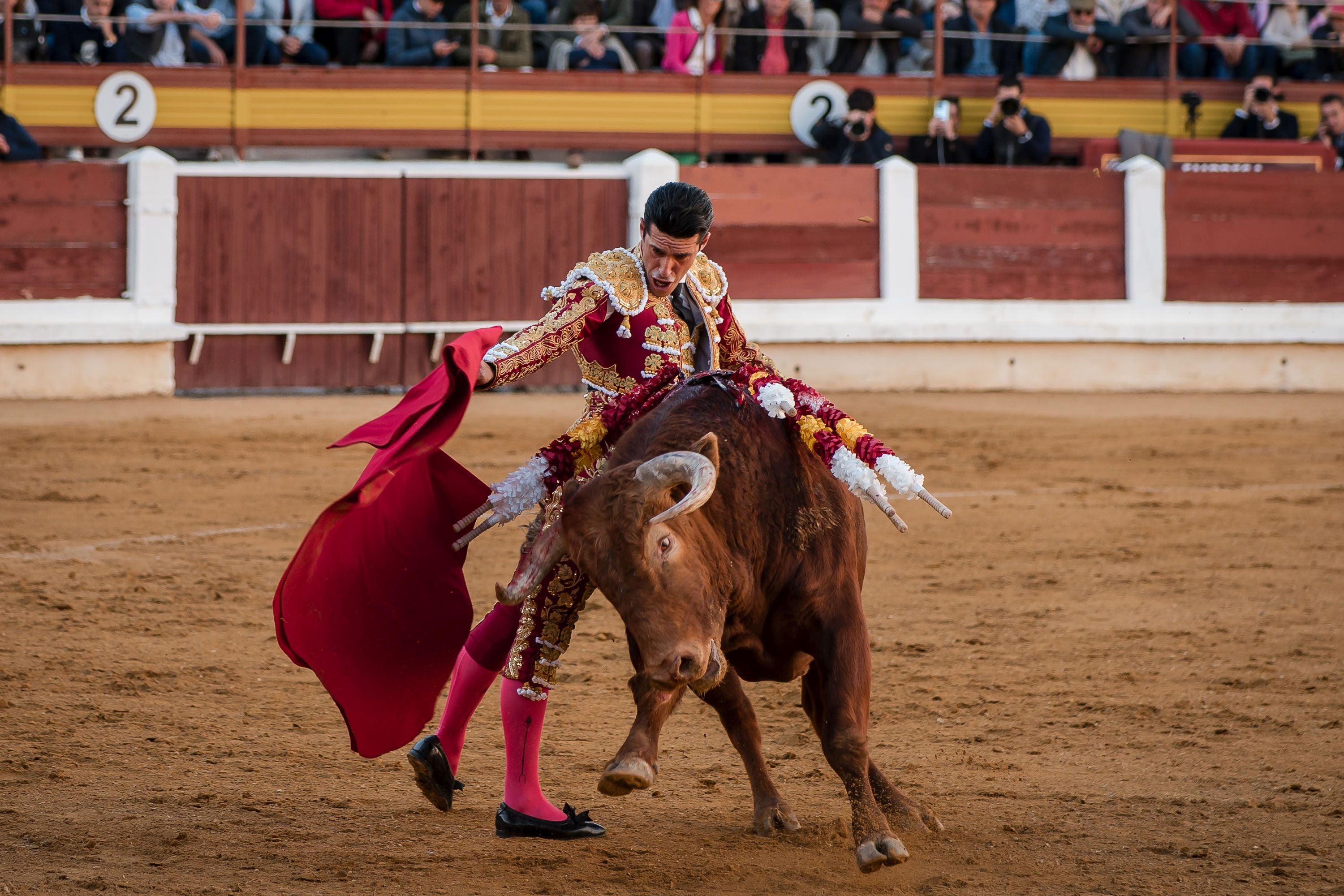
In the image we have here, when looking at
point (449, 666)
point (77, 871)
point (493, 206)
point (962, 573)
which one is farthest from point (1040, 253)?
point (77, 871)

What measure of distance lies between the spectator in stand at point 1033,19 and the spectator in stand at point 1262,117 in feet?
4.68

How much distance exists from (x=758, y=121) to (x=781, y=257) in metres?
1.25

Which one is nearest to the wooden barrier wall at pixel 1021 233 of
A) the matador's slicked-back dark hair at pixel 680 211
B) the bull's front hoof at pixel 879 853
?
the matador's slicked-back dark hair at pixel 680 211

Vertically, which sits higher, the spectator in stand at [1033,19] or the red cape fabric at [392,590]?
the spectator in stand at [1033,19]

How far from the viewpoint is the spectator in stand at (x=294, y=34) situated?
10414mm

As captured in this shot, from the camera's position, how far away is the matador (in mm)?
2717

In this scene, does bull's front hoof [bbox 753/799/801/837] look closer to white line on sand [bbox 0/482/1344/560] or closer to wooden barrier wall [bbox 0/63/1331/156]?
white line on sand [bbox 0/482/1344/560]

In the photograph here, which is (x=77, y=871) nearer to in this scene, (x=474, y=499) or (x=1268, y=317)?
(x=474, y=499)

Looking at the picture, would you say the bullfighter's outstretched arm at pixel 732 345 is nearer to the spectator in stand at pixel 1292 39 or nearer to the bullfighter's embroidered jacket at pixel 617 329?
the bullfighter's embroidered jacket at pixel 617 329

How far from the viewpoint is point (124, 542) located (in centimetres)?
534

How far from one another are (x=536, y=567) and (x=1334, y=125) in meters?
10.0

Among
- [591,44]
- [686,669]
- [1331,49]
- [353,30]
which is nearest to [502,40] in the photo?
[591,44]

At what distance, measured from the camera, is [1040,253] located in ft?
34.4

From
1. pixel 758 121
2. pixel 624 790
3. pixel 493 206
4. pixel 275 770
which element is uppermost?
pixel 758 121
